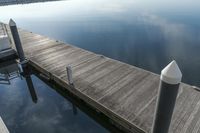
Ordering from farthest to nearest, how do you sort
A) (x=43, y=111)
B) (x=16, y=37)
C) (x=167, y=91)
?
1. (x=16, y=37)
2. (x=43, y=111)
3. (x=167, y=91)

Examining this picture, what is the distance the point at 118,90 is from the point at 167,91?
15.6 feet

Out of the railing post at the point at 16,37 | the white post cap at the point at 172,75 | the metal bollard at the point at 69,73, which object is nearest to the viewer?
the white post cap at the point at 172,75

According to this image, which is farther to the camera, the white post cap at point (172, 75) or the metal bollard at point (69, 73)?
the metal bollard at point (69, 73)

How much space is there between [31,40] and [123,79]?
37.0ft

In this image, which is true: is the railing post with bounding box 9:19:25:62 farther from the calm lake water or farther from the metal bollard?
the metal bollard

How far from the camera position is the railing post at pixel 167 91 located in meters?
3.58

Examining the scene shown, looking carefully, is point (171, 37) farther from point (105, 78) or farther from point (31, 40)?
point (31, 40)

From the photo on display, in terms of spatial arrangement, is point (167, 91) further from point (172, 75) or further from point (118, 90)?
point (118, 90)

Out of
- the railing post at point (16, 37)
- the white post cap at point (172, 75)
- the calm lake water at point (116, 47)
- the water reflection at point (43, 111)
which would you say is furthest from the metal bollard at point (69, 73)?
the white post cap at point (172, 75)

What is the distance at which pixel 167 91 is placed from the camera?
3699 millimetres

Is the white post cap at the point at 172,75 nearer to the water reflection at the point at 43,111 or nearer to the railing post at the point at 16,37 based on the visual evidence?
the water reflection at the point at 43,111

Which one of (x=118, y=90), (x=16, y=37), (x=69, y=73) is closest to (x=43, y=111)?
(x=69, y=73)

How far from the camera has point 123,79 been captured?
9.22 m

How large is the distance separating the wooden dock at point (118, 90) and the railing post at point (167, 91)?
241 cm
